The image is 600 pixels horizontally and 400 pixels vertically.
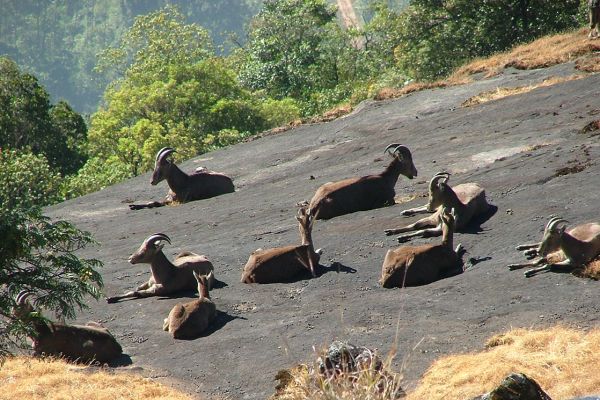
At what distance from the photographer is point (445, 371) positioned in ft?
46.5

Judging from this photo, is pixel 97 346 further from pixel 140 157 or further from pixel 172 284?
pixel 140 157

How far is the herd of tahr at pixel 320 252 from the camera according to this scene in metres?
17.5

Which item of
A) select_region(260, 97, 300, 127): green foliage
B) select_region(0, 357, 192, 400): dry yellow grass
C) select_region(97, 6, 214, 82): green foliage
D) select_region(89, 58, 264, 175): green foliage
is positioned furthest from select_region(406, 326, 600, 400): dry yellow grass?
select_region(97, 6, 214, 82): green foliage

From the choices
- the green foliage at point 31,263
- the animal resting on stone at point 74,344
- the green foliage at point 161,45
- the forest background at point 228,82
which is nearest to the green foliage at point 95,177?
the forest background at point 228,82

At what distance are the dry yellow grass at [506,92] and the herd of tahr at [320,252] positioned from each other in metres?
10.2

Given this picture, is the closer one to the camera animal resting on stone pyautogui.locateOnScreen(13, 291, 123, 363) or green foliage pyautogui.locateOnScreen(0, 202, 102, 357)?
green foliage pyautogui.locateOnScreen(0, 202, 102, 357)

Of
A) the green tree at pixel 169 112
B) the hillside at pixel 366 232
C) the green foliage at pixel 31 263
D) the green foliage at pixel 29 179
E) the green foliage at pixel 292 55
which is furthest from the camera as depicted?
the green foliage at pixel 292 55

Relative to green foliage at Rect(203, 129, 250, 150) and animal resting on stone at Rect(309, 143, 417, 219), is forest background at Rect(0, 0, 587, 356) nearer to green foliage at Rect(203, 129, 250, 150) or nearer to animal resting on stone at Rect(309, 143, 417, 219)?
green foliage at Rect(203, 129, 250, 150)

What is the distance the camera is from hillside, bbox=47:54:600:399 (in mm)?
16219

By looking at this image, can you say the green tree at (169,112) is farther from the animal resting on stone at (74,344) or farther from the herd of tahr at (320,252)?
the animal resting on stone at (74,344)

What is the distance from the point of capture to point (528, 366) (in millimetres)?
13766

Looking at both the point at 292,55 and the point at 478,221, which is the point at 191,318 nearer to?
the point at 478,221

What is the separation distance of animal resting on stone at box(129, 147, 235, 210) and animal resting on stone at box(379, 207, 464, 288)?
12.0 meters

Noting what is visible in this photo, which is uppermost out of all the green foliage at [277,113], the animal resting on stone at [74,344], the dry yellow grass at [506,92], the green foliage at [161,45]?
the green foliage at [161,45]
